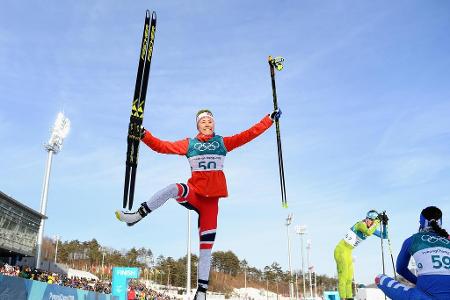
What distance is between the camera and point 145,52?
22.4 feet

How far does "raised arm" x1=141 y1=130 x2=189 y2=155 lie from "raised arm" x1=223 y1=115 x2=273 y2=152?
707 millimetres

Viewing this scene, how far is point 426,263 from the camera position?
497cm

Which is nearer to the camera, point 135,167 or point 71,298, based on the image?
point 135,167

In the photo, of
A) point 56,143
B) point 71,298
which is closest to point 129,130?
point 71,298

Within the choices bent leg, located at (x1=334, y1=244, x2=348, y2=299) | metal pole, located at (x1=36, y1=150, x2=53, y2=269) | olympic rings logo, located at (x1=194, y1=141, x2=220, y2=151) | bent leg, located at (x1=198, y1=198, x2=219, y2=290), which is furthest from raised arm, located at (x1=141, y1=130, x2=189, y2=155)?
metal pole, located at (x1=36, y1=150, x2=53, y2=269)

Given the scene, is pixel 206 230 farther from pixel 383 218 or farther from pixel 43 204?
pixel 43 204

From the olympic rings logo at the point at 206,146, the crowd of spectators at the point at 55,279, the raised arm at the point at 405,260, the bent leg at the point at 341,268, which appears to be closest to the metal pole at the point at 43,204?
the crowd of spectators at the point at 55,279

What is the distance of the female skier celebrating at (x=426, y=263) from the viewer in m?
4.76

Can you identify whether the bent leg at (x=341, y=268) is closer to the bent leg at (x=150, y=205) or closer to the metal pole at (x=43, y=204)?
the bent leg at (x=150, y=205)

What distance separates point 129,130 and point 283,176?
2.97m

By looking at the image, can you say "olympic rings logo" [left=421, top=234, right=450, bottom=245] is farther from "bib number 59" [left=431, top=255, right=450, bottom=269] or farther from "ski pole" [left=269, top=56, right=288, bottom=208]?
"ski pole" [left=269, top=56, right=288, bottom=208]

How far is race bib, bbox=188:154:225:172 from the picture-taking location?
730 centimetres

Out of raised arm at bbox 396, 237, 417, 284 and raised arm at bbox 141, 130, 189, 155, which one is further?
raised arm at bbox 141, 130, 189, 155

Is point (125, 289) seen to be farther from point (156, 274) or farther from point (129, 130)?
point (156, 274)
